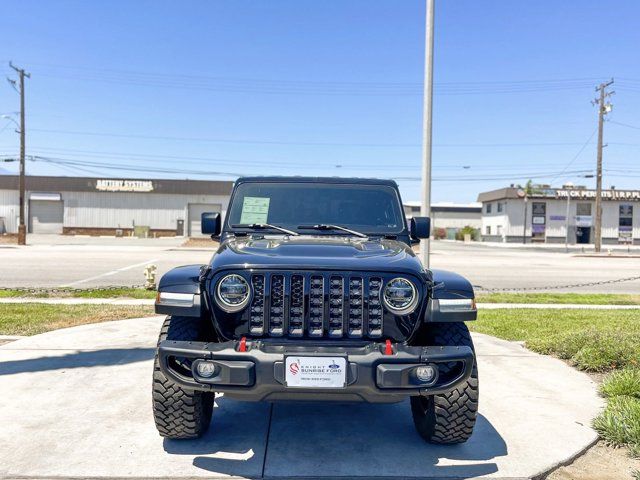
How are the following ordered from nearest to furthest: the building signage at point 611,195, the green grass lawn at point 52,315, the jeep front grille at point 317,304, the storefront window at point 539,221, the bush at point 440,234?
1. the jeep front grille at point 317,304
2. the green grass lawn at point 52,315
3. the building signage at point 611,195
4. the storefront window at point 539,221
5. the bush at point 440,234

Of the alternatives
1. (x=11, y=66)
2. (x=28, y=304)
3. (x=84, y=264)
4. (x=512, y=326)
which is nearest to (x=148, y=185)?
(x=11, y=66)

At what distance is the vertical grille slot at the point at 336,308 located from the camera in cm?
315

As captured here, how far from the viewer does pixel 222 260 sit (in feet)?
10.8

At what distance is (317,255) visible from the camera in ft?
11.0

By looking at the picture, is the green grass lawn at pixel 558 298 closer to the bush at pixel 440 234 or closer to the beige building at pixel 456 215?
the bush at pixel 440 234

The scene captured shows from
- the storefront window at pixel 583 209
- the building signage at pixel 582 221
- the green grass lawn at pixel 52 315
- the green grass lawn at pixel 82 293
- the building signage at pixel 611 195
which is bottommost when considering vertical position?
the green grass lawn at pixel 82 293

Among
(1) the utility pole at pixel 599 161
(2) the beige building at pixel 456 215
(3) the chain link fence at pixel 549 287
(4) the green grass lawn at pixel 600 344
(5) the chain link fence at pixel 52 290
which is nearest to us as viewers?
(4) the green grass lawn at pixel 600 344

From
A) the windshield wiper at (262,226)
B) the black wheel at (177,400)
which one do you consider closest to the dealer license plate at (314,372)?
the black wheel at (177,400)

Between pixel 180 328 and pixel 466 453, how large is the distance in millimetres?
2082

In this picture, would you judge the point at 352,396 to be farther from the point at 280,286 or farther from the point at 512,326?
the point at 512,326

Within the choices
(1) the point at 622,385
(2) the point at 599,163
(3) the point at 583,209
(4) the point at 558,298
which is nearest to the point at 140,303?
(1) the point at 622,385

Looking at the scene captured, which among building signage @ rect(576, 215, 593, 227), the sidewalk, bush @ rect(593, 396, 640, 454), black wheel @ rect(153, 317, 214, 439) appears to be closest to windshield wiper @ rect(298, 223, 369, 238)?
black wheel @ rect(153, 317, 214, 439)

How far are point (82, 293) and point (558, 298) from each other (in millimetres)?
10808

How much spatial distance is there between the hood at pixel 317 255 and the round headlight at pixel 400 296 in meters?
0.09
